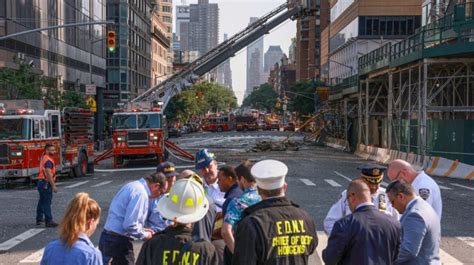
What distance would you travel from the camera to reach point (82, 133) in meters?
28.6

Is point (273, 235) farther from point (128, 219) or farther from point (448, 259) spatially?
point (448, 259)

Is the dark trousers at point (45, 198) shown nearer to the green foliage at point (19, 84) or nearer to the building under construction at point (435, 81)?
the building under construction at point (435, 81)

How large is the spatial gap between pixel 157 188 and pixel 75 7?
5218cm

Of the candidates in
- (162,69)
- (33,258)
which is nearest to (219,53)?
(33,258)

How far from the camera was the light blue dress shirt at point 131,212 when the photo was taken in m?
6.88

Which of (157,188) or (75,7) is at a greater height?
(75,7)

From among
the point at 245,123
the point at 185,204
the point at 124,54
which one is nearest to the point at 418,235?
the point at 185,204

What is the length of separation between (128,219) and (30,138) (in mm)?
17081

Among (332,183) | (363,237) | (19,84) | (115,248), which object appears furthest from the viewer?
(19,84)

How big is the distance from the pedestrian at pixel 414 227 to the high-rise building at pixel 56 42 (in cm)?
3559

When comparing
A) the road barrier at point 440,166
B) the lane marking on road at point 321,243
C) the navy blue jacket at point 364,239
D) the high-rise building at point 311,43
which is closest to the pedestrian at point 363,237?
the navy blue jacket at point 364,239

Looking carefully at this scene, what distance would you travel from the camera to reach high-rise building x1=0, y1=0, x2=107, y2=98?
131ft

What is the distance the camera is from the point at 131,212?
6.89 meters

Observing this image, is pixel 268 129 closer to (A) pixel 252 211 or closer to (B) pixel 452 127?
(B) pixel 452 127
